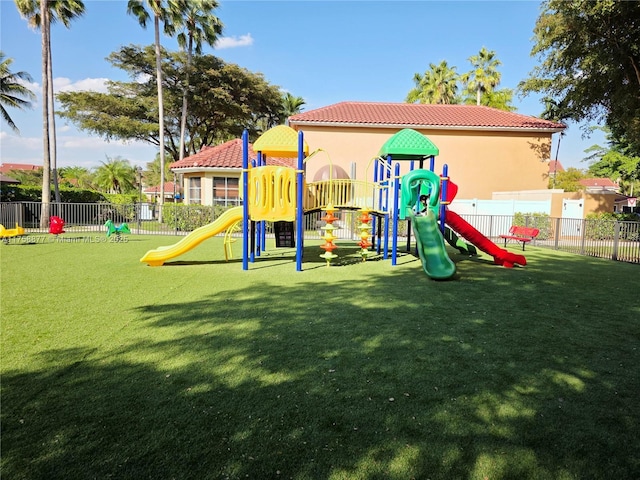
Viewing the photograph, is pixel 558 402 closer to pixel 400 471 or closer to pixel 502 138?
pixel 400 471

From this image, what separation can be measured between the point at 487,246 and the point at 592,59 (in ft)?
41.1

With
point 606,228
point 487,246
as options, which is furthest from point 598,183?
point 487,246

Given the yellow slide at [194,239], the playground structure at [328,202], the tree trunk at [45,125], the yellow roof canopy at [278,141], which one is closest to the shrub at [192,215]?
the tree trunk at [45,125]

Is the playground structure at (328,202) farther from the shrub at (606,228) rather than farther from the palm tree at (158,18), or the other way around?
the palm tree at (158,18)

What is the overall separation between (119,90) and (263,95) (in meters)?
11.3

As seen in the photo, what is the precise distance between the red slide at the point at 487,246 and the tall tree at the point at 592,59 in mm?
10943

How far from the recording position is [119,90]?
32.0 meters

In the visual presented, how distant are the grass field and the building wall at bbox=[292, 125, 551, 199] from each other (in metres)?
18.8

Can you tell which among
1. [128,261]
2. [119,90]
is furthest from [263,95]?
[128,261]

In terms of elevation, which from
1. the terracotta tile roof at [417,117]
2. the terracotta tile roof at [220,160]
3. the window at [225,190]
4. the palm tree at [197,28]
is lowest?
the window at [225,190]

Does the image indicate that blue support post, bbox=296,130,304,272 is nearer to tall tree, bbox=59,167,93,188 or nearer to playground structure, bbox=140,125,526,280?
playground structure, bbox=140,125,526,280

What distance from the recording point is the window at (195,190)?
80.3ft

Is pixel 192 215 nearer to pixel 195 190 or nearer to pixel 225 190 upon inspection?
pixel 225 190

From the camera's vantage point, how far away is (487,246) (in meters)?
12.1
